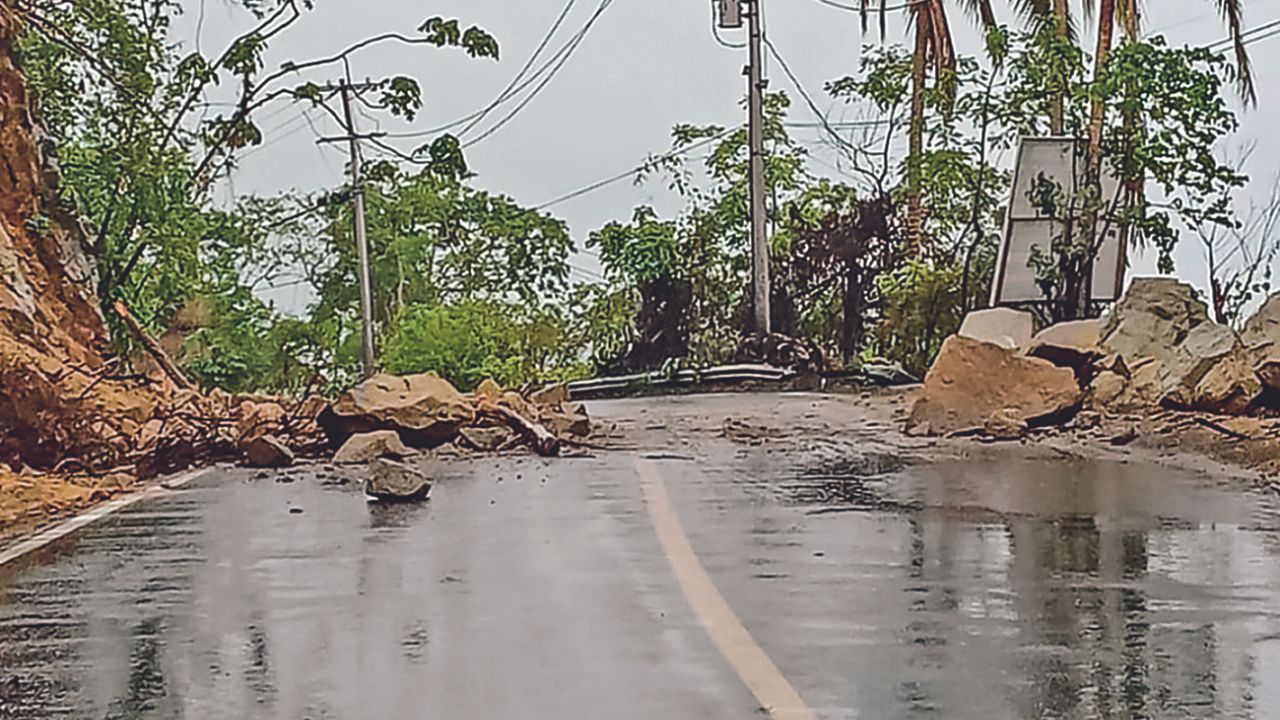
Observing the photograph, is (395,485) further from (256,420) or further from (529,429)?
(256,420)

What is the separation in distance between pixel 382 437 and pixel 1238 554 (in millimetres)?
10567

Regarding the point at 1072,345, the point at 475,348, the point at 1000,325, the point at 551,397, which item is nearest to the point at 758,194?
the point at 475,348

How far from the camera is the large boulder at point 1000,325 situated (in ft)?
87.4

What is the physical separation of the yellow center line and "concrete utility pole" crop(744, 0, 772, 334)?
22319 millimetres

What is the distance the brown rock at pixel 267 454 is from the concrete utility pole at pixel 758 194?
17912 millimetres

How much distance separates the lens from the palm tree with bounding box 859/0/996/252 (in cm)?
3531

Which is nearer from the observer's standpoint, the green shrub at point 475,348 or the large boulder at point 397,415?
the large boulder at point 397,415

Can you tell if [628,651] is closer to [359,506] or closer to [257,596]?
[257,596]

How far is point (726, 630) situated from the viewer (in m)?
7.96

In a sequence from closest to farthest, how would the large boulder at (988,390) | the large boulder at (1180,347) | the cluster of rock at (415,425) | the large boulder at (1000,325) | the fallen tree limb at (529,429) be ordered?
the cluster of rock at (415,425) < the fallen tree limb at (529,429) < the large boulder at (1180,347) < the large boulder at (988,390) < the large boulder at (1000,325)

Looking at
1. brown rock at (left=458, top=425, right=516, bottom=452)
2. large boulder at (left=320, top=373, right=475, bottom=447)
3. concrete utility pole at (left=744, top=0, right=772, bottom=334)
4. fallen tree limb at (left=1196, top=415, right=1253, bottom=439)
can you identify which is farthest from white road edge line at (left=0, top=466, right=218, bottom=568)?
concrete utility pole at (left=744, top=0, right=772, bottom=334)

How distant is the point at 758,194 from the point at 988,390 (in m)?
15.0

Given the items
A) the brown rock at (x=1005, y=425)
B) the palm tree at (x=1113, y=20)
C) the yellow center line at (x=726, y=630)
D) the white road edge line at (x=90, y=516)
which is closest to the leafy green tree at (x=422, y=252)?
the palm tree at (x=1113, y=20)

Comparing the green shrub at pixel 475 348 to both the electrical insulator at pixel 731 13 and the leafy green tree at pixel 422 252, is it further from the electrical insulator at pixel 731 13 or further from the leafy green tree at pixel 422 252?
the electrical insulator at pixel 731 13
